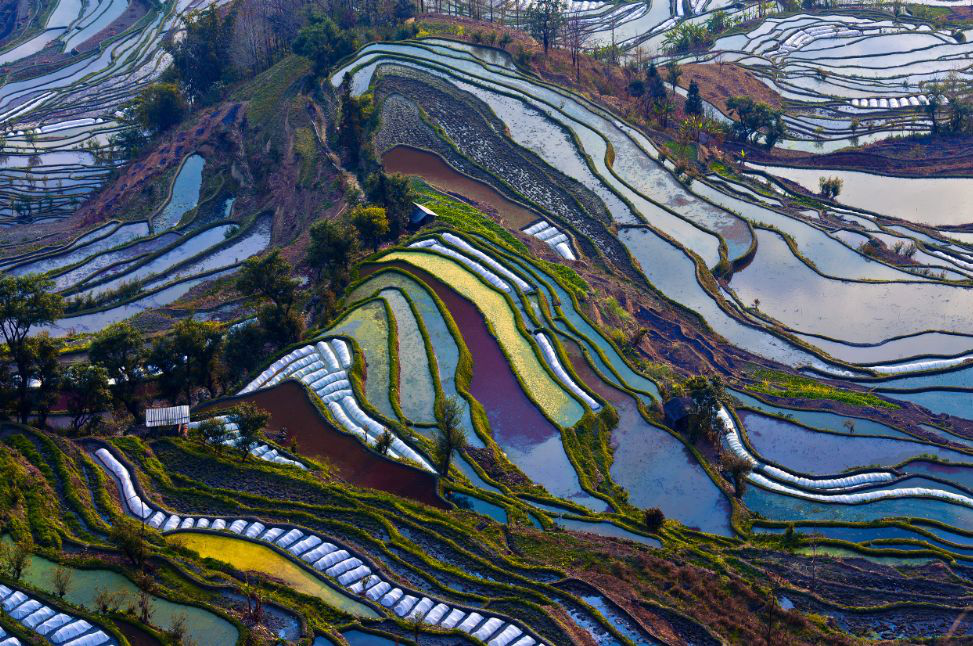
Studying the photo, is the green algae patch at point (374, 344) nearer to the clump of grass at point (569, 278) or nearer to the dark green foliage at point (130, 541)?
the clump of grass at point (569, 278)

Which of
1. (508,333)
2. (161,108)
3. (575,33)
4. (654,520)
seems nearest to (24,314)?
(508,333)

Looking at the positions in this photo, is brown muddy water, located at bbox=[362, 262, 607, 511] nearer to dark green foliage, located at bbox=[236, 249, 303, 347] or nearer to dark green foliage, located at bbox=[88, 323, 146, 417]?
dark green foliage, located at bbox=[236, 249, 303, 347]

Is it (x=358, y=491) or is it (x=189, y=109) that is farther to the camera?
(x=189, y=109)

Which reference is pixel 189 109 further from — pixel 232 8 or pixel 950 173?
pixel 950 173

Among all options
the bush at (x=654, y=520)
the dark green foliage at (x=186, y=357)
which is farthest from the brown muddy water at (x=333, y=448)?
the bush at (x=654, y=520)

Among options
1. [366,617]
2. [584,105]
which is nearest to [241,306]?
[366,617]

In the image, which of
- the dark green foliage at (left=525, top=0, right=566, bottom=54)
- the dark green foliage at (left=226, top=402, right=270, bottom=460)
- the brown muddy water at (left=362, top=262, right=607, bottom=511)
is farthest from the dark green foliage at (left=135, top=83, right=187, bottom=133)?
the dark green foliage at (left=226, top=402, right=270, bottom=460)
